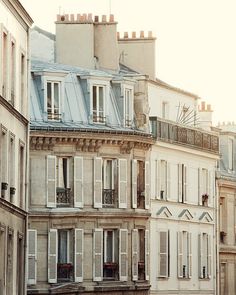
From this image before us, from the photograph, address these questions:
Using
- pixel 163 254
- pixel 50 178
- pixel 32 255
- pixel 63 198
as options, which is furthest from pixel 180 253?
pixel 32 255

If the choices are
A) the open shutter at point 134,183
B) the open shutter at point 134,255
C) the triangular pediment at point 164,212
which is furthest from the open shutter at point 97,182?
the triangular pediment at point 164,212

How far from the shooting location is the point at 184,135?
8456cm

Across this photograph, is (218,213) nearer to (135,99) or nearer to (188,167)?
(188,167)

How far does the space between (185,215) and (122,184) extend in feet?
26.1

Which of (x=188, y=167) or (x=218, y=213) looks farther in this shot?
(x=218, y=213)

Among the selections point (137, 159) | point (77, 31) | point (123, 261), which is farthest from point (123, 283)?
point (77, 31)

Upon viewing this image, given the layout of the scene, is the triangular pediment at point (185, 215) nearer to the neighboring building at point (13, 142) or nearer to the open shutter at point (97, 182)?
the open shutter at point (97, 182)

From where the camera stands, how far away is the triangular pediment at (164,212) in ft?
268

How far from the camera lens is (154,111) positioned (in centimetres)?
8350

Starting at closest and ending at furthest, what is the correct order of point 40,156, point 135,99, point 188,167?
point 40,156 < point 135,99 < point 188,167

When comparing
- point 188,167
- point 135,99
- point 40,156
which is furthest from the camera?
point 188,167

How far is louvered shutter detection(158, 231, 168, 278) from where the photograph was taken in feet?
268

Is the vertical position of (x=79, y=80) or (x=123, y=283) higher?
(x=79, y=80)

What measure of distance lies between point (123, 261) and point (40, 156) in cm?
650
